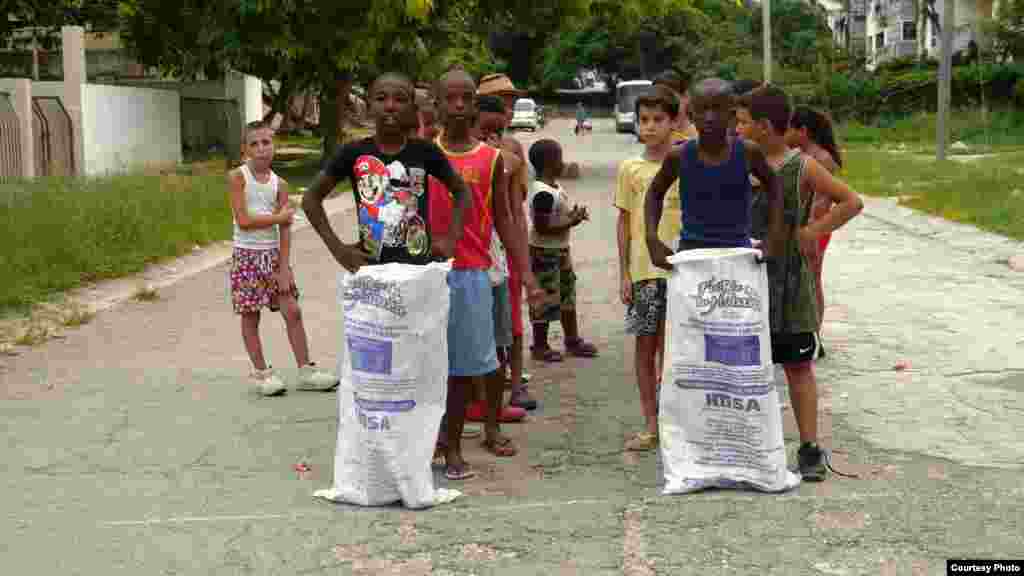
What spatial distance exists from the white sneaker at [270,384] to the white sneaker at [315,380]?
11 centimetres

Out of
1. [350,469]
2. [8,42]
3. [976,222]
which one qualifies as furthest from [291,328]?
[8,42]

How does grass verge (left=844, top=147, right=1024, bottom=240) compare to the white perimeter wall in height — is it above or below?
below

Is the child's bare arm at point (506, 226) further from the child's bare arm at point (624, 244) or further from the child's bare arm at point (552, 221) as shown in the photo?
the child's bare arm at point (552, 221)

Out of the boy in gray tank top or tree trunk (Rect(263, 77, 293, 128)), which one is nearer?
the boy in gray tank top

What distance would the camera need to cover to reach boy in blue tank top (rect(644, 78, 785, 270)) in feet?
16.9

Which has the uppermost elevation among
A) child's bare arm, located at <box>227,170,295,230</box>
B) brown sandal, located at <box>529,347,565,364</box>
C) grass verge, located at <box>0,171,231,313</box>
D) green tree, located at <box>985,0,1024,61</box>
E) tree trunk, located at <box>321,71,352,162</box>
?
green tree, located at <box>985,0,1024,61</box>

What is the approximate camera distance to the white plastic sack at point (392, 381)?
4.95 metres

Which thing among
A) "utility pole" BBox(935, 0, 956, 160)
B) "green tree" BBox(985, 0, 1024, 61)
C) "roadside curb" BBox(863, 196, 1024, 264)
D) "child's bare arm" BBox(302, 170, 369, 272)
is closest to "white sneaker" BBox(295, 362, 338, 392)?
"child's bare arm" BBox(302, 170, 369, 272)

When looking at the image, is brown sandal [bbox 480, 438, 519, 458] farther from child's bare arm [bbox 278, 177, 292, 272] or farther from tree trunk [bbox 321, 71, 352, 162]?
tree trunk [bbox 321, 71, 352, 162]

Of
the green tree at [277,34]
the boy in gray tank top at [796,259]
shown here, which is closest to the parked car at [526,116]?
the green tree at [277,34]

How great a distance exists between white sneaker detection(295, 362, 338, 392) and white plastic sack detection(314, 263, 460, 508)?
2.25 m

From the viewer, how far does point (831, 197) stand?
17.9ft

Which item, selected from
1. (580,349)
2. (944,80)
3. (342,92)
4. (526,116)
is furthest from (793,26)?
(580,349)

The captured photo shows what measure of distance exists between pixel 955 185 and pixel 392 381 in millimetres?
17363
